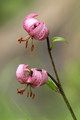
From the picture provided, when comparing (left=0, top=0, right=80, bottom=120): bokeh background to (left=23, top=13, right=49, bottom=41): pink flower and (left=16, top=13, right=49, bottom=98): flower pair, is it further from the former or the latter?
(left=23, top=13, right=49, bottom=41): pink flower

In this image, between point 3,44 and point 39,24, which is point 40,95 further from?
point 39,24

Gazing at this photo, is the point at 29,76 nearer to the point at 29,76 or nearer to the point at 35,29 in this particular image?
the point at 29,76

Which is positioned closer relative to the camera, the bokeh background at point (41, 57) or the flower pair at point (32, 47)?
the flower pair at point (32, 47)

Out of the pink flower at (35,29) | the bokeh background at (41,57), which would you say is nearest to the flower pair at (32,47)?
the pink flower at (35,29)

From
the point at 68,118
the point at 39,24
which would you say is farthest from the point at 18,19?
the point at 39,24

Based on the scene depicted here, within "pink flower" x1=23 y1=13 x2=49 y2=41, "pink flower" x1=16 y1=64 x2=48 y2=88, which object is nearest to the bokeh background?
"pink flower" x1=16 y1=64 x2=48 y2=88

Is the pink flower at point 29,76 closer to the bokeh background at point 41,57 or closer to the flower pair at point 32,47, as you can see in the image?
the flower pair at point 32,47

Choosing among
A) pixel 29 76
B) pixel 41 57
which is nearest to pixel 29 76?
pixel 29 76

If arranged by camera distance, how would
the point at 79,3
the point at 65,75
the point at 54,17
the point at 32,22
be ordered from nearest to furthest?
the point at 32,22 → the point at 65,75 → the point at 79,3 → the point at 54,17

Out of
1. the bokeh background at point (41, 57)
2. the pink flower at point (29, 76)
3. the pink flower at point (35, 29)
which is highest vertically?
the pink flower at point (35, 29)
